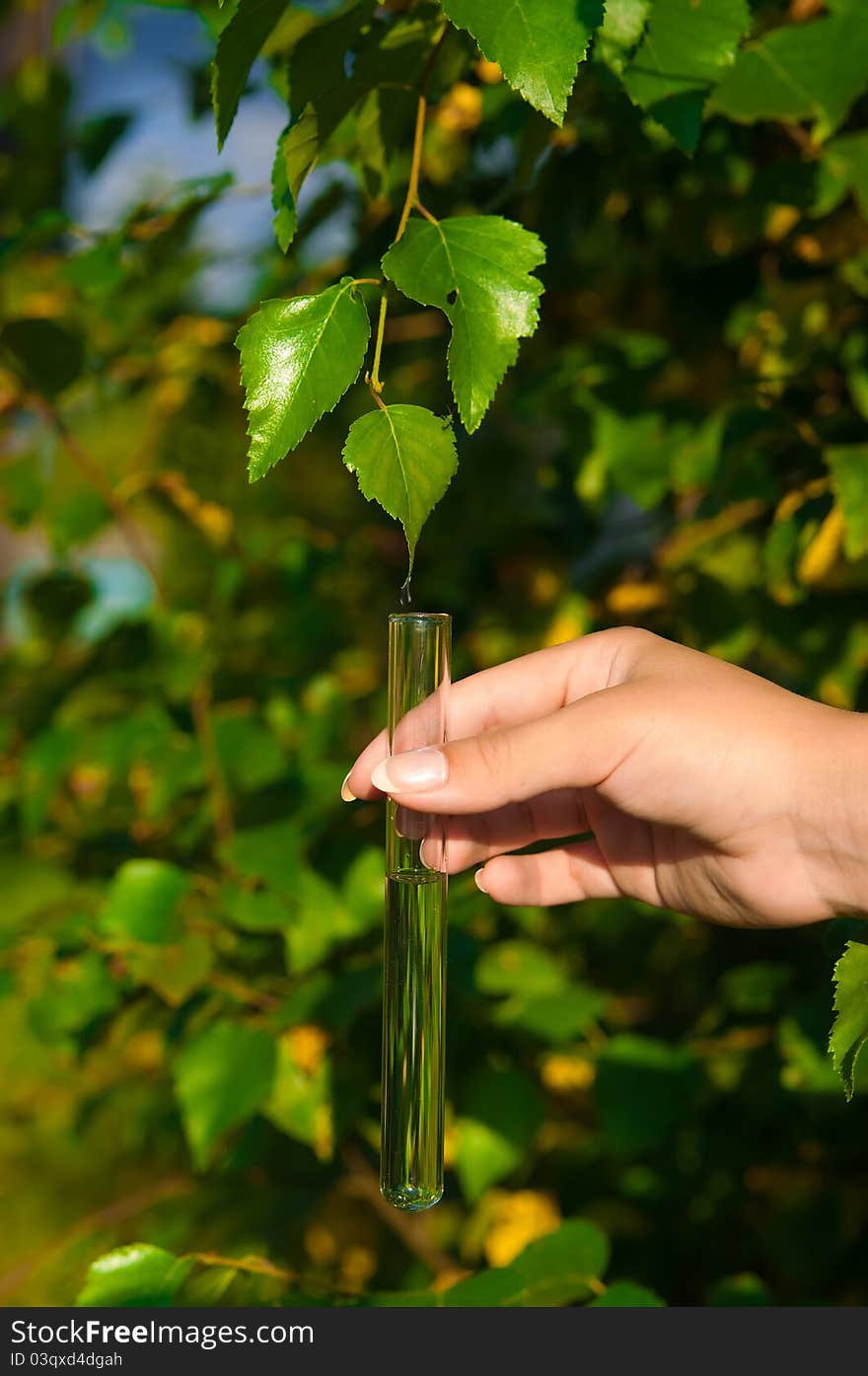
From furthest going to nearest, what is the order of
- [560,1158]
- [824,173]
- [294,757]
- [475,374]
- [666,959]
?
[666,959]
[560,1158]
[294,757]
[824,173]
[475,374]

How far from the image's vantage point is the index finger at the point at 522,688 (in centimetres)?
75

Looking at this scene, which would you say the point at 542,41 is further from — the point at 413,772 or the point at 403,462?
the point at 413,772

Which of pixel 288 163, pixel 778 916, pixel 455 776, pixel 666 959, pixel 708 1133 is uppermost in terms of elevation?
pixel 288 163

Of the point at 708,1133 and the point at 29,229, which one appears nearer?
the point at 29,229

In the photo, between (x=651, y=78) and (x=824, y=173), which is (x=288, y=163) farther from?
(x=824, y=173)

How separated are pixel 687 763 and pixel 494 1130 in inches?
20.4

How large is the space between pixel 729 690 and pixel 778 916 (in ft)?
0.55

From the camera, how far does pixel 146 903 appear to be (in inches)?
36.8

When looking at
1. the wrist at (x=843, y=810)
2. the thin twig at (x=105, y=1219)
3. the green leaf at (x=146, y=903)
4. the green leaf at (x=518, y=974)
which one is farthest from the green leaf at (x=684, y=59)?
the thin twig at (x=105, y=1219)

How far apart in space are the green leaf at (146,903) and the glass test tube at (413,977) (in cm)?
31

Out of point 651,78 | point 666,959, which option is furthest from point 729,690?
point 666,959

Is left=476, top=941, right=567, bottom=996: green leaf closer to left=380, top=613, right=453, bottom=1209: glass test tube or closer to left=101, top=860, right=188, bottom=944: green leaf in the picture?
left=101, top=860, right=188, bottom=944: green leaf

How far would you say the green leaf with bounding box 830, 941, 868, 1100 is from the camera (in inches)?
22.1

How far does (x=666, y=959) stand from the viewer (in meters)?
1.63
